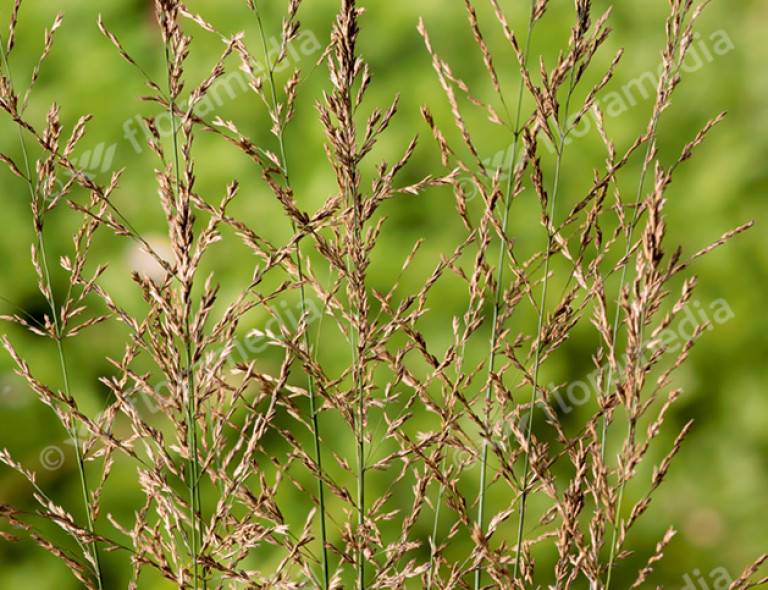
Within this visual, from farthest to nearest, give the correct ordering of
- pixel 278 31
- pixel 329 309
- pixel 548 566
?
pixel 278 31 < pixel 548 566 < pixel 329 309

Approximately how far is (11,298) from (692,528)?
5.74 ft

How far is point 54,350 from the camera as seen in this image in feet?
9.10

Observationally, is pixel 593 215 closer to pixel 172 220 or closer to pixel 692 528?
pixel 172 220

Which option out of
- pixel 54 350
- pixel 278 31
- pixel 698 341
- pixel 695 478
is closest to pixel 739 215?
pixel 698 341

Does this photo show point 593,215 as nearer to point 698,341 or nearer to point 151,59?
point 698,341

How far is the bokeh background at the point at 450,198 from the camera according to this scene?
8.80 ft

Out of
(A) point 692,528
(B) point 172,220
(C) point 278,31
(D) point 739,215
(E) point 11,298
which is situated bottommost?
(A) point 692,528

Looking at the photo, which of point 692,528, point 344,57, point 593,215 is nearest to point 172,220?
point 344,57

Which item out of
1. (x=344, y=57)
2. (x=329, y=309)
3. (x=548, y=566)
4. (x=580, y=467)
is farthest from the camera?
(x=548, y=566)

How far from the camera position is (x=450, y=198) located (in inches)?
108

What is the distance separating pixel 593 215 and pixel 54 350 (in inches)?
73.8

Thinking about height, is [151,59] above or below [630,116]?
above

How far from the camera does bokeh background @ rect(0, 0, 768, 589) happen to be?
2682 mm

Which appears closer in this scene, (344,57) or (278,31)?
(344,57)
